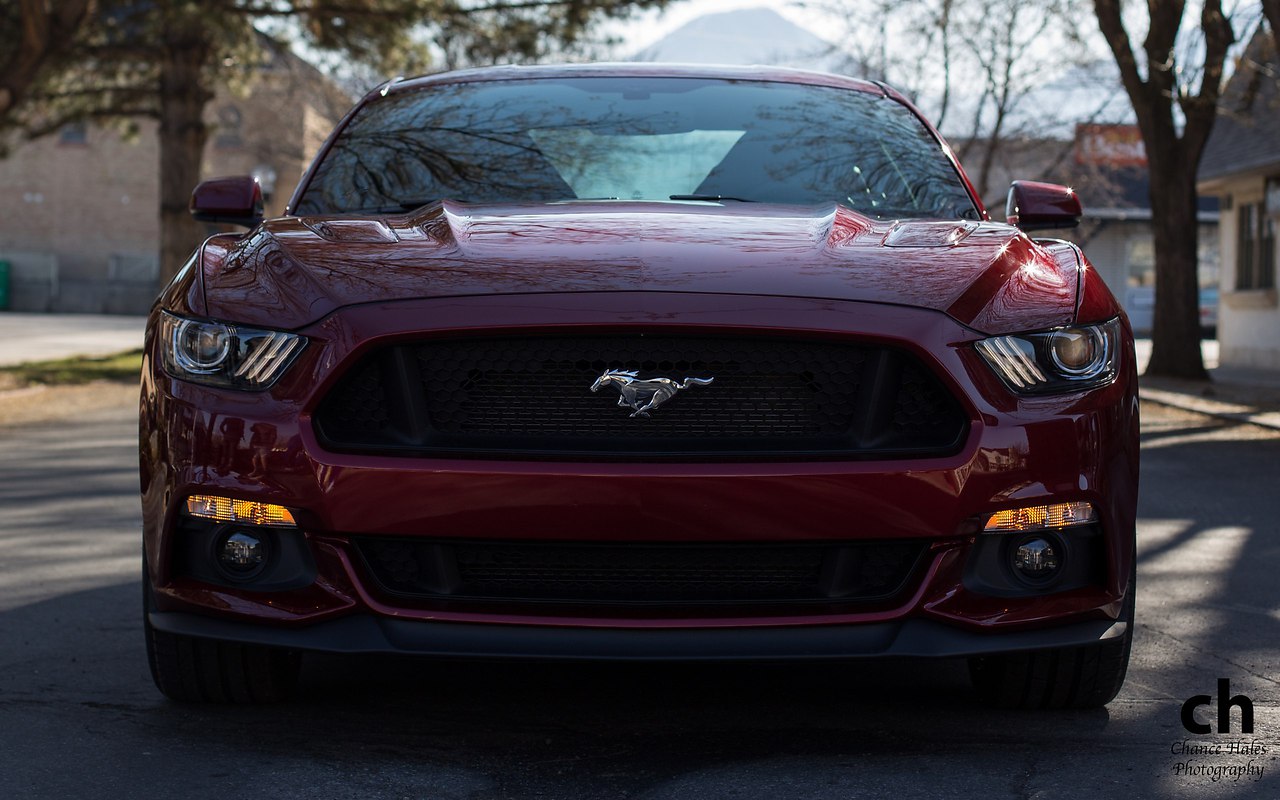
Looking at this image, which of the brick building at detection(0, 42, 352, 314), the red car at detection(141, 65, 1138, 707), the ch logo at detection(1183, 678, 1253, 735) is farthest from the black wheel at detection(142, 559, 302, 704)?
the brick building at detection(0, 42, 352, 314)

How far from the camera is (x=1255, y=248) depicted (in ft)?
84.2

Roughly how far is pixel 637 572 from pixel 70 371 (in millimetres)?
16493

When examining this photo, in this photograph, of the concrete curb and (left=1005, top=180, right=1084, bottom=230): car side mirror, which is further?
the concrete curb

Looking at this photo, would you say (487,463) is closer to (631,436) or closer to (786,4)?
(631,436)

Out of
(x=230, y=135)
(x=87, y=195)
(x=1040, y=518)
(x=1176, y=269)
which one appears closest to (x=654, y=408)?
(x=1040, y=518)

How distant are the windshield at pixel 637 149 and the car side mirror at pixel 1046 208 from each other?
16cm

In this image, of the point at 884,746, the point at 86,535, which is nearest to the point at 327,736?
the point at 884,746

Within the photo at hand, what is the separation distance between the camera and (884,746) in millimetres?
3482

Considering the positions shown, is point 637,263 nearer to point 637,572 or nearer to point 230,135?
point 637,572

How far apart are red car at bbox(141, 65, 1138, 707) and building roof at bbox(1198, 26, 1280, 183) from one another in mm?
17758

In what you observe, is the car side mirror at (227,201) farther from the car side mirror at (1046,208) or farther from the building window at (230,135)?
the building window at (230,135)

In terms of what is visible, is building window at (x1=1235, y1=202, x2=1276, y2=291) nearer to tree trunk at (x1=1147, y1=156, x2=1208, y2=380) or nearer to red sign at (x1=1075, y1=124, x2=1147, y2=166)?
red sign at (x1=1075, y1=124, x2=1147, y2=166)

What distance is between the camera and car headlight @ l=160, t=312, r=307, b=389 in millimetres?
3311

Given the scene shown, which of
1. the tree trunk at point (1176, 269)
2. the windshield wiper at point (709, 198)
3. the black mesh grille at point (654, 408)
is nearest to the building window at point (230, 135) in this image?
the tree trunk at point (1176, 269)
